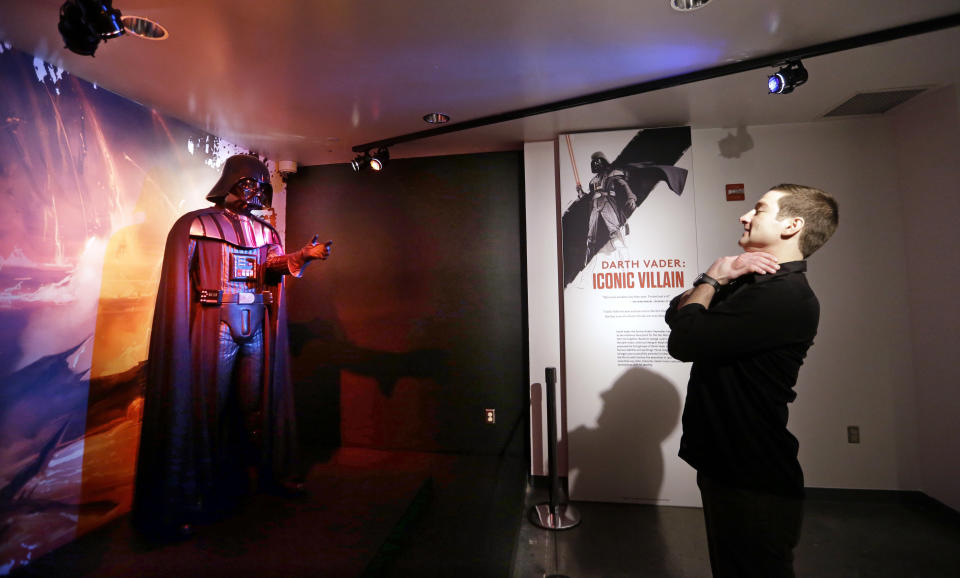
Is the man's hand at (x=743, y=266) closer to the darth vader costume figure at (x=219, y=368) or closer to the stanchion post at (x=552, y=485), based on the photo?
the stanchion post at (x=552, y=485)

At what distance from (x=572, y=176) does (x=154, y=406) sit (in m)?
3.13

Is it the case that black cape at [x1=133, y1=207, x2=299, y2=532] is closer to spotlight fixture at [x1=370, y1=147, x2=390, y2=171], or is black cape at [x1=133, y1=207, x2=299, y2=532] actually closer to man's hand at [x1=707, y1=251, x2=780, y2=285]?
spotlight fixture at [x1=370, y1=147, x2=390, y2=171]

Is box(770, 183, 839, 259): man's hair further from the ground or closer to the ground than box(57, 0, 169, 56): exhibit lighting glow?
closer to the ground

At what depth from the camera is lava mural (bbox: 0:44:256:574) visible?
6.97 feet

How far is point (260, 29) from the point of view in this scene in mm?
1974

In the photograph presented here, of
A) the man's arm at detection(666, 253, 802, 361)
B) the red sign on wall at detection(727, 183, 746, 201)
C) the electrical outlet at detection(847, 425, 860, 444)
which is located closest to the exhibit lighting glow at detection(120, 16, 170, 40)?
the man's arm at detection(666, 253, 802, 361)

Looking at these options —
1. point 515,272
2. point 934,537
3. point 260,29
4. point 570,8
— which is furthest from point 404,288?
point 934,537

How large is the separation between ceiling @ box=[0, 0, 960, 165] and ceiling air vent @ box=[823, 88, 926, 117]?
93mm

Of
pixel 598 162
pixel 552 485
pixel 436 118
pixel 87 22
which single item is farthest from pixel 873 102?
pixel 87 22

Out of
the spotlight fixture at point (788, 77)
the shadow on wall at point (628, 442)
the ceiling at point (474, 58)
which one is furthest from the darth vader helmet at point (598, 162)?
the shadow on wall at point (628, 442)

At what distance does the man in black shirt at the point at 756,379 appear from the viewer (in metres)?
1.21

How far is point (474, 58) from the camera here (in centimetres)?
226

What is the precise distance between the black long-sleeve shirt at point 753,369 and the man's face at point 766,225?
10 centimetres

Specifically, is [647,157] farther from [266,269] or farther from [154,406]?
[154,406]
